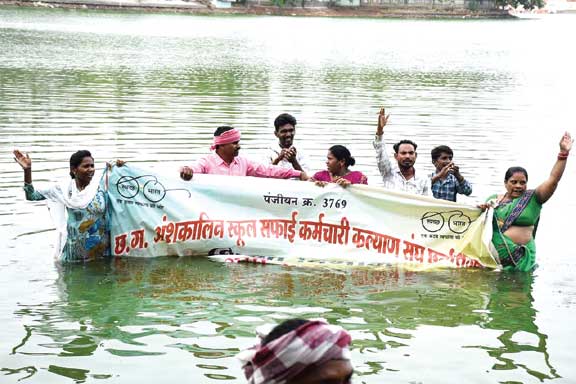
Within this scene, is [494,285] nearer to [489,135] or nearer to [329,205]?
A: [329,205]

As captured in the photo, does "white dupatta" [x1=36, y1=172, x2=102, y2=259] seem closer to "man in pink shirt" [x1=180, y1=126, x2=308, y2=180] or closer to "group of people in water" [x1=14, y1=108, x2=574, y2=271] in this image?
"group of people in water" [x1=14, y1=108, x2=574, y2=271]

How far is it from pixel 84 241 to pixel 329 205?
2.51 metres

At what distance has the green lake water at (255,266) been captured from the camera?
7.33 metres

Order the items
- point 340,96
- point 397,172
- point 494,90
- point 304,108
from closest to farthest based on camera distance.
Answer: point 397,172, point 304,108, point 340,96, point 494,90

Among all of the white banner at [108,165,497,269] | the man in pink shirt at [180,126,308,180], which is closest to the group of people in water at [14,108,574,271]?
the man in pink shirt at [180,126,308,180]

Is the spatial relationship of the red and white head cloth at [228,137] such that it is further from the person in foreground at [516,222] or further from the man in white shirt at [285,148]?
the person in foreground at [516,222]

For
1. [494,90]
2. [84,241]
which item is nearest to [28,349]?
[84,241]

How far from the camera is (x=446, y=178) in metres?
10.5

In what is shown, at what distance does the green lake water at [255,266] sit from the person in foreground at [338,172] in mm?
946

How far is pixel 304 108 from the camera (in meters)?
22.3

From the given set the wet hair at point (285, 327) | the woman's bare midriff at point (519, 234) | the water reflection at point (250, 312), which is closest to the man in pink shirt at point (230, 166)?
the water reflection at point (250, 312)

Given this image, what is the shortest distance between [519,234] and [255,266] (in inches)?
106

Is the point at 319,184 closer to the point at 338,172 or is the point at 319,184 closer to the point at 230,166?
the point at 338,172

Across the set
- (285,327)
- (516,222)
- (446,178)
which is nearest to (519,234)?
(516,222)
